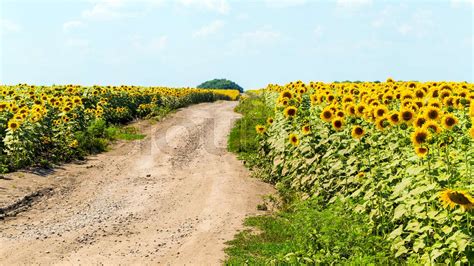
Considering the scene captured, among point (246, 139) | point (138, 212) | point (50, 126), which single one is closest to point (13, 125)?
point (50, 126)

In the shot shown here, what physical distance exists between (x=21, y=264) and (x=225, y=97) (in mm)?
63317

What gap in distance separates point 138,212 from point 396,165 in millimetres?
5679

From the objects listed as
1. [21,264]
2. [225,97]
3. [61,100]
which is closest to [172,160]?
[61,100]

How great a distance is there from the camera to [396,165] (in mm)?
8898

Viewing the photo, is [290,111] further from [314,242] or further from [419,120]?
[314,242]

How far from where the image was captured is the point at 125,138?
23.2 meters

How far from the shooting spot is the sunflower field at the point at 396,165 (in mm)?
6797

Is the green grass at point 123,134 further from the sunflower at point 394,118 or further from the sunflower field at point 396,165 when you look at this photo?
the sunflower at point 394,118

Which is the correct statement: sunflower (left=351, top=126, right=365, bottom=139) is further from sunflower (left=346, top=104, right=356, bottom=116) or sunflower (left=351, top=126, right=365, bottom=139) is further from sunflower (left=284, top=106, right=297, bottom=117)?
sunflower (left=284, top=106, right=297, bottom=117)

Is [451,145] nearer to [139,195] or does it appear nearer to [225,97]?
[139,195]

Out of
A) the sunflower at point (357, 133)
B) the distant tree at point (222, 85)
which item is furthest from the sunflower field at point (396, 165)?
the distant tree at point (222, 85)

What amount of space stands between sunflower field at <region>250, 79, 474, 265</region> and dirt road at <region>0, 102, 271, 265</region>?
5.40 feet

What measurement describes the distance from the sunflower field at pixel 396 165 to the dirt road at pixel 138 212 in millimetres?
1647

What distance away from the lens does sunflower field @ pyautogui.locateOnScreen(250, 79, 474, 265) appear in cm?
680
